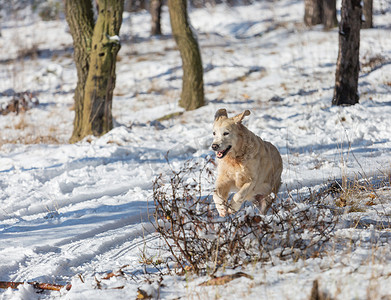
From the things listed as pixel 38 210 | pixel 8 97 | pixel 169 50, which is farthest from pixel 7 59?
pixel 38 210

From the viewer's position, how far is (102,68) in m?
9.19

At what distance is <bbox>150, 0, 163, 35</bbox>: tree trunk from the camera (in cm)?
2119

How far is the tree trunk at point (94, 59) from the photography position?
911 centimetres

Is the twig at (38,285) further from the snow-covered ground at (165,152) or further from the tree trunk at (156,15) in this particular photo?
the tree trunk at (156,15)

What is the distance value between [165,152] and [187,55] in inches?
189

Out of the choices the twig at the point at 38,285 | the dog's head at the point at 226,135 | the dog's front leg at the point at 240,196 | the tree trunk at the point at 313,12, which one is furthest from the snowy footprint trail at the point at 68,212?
the tree trunk at the point at 313,12

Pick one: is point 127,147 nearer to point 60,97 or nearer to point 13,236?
point 13,236

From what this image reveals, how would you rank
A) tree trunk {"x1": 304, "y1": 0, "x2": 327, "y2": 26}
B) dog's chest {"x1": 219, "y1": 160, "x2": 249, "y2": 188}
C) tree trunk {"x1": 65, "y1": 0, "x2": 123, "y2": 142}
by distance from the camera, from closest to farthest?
1. dog's chest {"x1": 219, "y1": 160, "x2": 249, "y2": 188}
2. tree trunk {"x1": 65, "y1": 0, "x2": 123, "y2": 142}
3. tree trunk {"x1": 304, "y1": 0, "x2": 327, "y2": 26}

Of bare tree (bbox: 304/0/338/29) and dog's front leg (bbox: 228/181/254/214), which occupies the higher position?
bare tree (bbox: 304/0/338/29)

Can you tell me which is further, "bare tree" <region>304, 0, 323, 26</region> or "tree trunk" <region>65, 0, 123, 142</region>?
"bare tree" <region>304, 0, 323, 26</region>

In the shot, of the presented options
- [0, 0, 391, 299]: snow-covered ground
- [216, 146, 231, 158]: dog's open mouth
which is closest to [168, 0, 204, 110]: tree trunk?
[0, 0, 391, 299]: snow-covered ground

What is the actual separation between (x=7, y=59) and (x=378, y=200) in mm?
19292

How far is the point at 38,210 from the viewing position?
5605 mm

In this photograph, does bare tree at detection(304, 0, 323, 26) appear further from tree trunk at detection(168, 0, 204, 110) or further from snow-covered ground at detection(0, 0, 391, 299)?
tree trunk at detection(168, 0, 204, 110)
